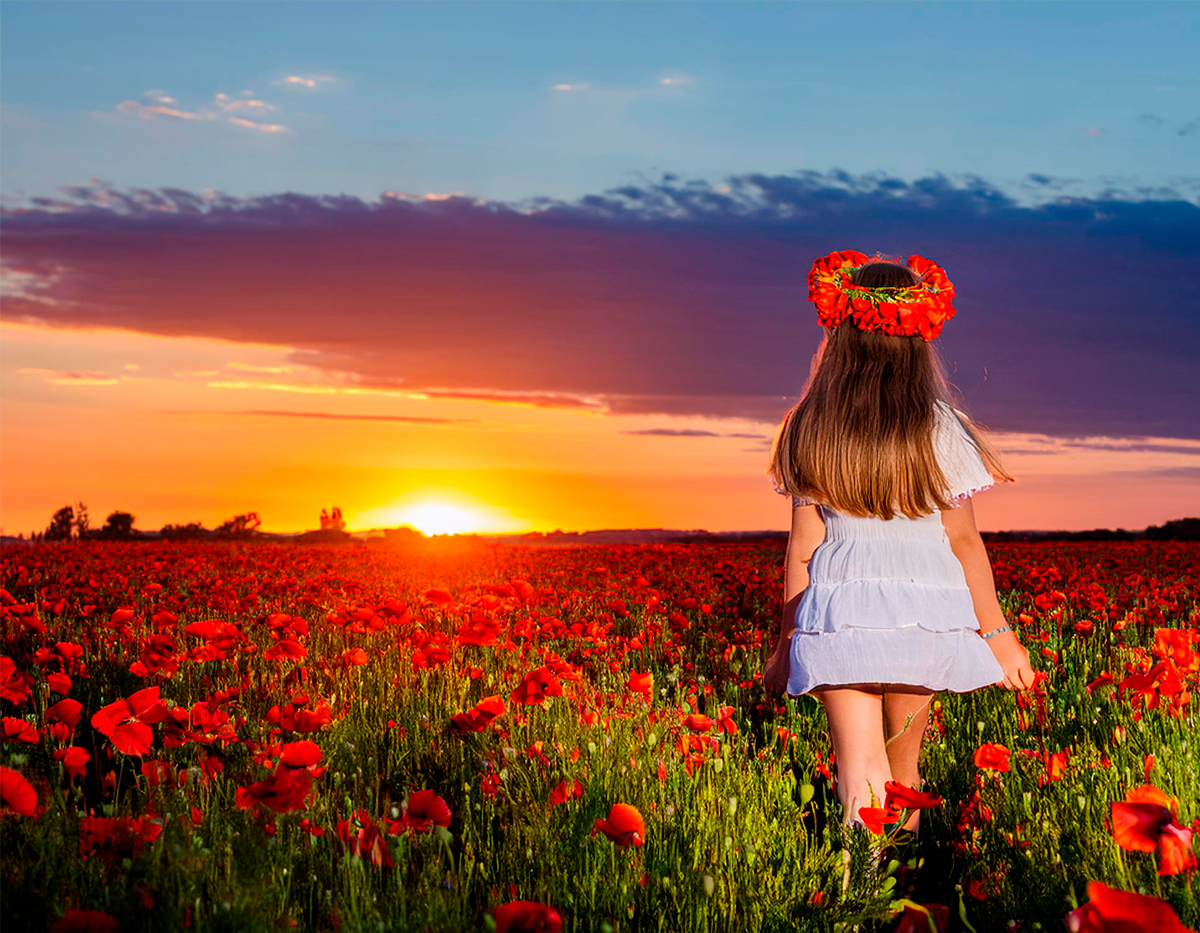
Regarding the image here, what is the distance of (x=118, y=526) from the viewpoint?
27.7 metres

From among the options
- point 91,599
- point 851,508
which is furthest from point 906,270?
point 91,599

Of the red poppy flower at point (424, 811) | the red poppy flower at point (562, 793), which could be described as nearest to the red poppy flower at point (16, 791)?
the red poppy flower at point (424, 811)

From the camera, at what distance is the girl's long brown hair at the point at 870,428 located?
3.97 meters

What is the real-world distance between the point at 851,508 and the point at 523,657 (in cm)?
311

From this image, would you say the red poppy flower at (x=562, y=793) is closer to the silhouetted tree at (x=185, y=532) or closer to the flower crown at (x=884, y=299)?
the flower crown at (x=884, y=299)

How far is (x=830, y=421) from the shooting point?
4.12m

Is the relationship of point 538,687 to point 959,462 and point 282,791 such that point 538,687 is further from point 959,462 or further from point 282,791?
point 959,462

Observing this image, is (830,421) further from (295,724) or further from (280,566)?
(280,566)

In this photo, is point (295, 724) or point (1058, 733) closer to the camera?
point (295, 724)

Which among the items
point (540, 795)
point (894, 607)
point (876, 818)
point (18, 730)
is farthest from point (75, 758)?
point (894, 607)

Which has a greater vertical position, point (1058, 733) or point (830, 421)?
point (830, 421)

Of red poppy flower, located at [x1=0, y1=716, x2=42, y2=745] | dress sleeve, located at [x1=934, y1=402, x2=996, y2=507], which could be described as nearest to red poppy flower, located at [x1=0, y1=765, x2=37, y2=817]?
red poppy flower, located at [x1=0, y1=716, x2=42, y2=745]

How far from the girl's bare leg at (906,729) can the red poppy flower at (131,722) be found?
2.67 metres

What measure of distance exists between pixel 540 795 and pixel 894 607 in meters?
1.51
